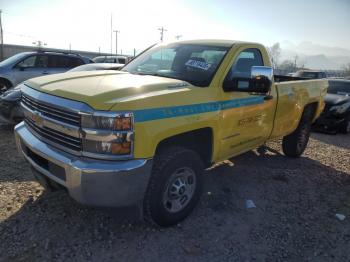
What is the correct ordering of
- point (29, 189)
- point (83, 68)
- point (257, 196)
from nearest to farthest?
point (29, 189)
point (257, 196)
point (83, 68)

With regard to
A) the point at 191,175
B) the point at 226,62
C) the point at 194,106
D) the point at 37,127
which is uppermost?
the point at 226,62

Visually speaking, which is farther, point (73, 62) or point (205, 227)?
point (73, 62)

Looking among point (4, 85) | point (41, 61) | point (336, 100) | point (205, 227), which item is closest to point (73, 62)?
point (41, 61)

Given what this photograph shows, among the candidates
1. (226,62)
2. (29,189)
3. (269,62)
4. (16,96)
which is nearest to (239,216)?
(226,62)

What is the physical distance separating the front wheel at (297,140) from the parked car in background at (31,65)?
24.4 ft

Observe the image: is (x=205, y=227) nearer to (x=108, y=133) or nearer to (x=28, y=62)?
(x=108, y=133)

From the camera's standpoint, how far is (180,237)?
3209 mm

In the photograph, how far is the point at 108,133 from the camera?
99.5 inches

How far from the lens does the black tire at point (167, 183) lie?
9.82ft

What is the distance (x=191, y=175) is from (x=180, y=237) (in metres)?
0.63

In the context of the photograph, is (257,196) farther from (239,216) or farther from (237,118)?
(237,118)

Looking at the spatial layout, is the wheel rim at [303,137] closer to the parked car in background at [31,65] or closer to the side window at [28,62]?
the parked car in background at [31,65]

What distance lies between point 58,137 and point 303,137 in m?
4.62

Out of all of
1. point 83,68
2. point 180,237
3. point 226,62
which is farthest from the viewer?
point 83,68
